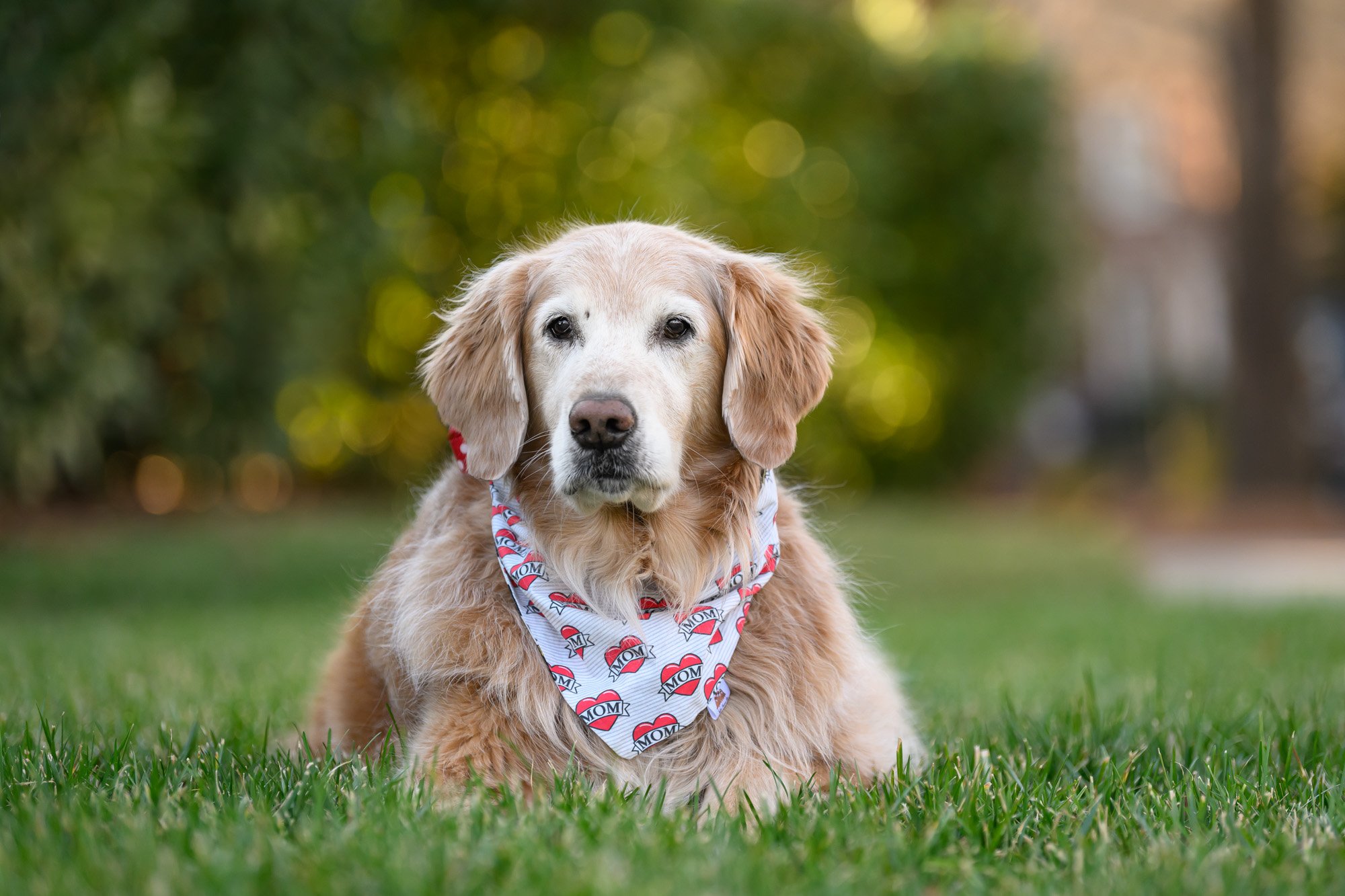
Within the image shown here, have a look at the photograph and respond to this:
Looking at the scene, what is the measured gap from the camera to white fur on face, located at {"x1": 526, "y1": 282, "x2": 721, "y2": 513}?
3.28 metres

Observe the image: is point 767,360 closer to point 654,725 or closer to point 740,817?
point 654,725

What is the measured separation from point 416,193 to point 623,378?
1094cm

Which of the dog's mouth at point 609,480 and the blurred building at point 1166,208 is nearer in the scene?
the dog's mouth at point 609,480

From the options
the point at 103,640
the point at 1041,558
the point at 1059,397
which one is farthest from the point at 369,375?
the point at 1059,397

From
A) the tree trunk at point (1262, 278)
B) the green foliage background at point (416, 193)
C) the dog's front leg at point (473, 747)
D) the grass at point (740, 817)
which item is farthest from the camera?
the tree trunk at point (1262, 278)

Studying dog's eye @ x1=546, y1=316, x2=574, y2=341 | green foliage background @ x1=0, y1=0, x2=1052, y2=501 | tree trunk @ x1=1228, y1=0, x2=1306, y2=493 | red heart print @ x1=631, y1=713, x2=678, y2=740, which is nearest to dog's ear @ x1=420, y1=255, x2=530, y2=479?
dog's eye @ x1=546, y1=316, x2=574, y2=341

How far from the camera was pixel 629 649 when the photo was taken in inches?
135

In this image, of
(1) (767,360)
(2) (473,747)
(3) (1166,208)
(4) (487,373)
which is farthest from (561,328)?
(3) (1166,208)

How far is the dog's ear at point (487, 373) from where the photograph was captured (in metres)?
3.53

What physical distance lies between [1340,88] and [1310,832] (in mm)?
29480

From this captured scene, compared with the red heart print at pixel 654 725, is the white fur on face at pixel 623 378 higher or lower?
higher

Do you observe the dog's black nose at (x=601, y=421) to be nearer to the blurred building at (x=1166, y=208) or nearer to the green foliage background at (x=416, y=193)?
the green foliage background at (x=416, y=193)

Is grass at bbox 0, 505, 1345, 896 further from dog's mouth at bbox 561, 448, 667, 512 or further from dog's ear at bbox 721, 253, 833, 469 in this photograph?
dog's ear at bbox 721, 253, 833, 469

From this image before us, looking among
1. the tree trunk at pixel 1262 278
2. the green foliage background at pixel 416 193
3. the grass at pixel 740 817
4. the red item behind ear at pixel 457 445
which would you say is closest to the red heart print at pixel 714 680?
the grass at pixel 740 817
